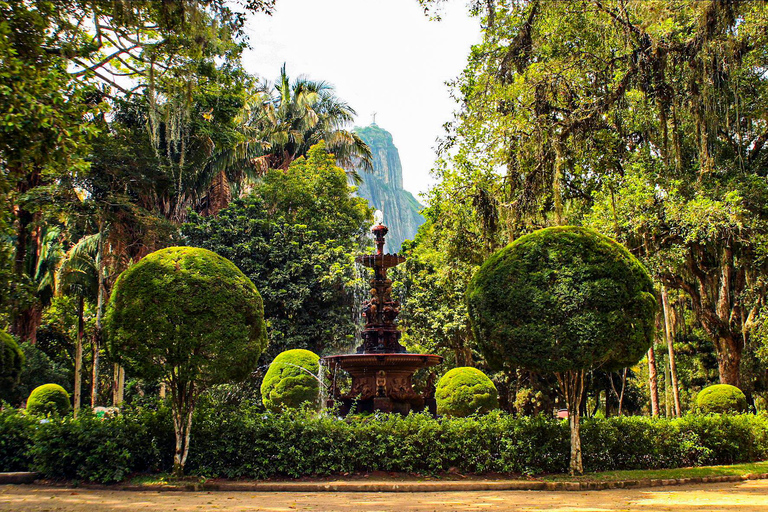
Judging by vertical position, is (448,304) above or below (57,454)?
above

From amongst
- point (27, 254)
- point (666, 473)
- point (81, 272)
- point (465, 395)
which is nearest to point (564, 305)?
point (666, 473)

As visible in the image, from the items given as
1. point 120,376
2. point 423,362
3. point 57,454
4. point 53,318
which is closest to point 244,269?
point 120,376

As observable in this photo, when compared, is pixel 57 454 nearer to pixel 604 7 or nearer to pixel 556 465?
pixel 556 465

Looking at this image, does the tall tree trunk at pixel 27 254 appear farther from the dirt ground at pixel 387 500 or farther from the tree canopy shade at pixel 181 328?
the dirt ground at pixel 387 500

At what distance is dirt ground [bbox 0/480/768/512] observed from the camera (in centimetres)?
626

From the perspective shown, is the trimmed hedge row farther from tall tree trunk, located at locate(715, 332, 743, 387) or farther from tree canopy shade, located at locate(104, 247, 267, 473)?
tall tree trunk, located at locate(715, 332, 743, 387)

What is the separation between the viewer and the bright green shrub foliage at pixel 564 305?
854 centimetres

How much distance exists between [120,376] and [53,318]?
6.72m

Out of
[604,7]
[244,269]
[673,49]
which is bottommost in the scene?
[244,269]

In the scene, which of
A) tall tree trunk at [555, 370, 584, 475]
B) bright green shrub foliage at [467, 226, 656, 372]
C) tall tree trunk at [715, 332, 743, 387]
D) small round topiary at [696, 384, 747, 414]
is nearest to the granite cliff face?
tall tree trunk at [715, 332, 743, 387]

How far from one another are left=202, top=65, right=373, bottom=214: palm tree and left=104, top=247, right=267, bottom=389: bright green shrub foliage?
19.9 metres

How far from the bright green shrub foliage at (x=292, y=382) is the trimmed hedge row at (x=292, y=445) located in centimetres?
528

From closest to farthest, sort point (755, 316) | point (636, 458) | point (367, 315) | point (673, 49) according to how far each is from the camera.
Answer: point (636, 458)
point (673, 49)
point (367, 315)
point (755, 316)

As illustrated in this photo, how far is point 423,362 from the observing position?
11.5 metres
